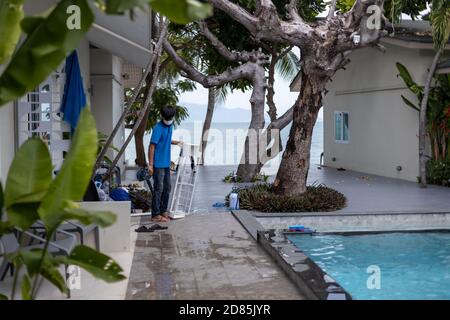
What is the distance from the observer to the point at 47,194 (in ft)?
11.5

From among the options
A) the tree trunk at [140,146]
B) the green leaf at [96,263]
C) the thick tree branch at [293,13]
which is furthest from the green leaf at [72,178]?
the tree trunk at [140,146]

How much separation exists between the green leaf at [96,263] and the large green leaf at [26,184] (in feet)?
1.09

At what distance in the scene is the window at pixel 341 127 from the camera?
2291 cm

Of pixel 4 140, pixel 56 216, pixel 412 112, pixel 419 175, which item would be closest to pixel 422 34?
pixel 412 112

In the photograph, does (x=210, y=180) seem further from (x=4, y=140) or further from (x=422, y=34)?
(x=4, y=140)

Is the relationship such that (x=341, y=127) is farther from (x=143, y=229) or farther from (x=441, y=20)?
(x=143, y=229)

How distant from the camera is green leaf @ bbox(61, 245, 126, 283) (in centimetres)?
359

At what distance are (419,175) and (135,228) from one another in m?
10.4

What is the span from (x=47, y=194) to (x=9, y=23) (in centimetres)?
103

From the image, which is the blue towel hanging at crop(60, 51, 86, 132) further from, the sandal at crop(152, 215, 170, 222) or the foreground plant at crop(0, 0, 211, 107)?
the foreground plant at crop(0, 0, 211, 107)

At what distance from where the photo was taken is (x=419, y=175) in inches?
699

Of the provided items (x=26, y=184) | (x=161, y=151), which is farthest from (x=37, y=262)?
(x=161, y=151)
